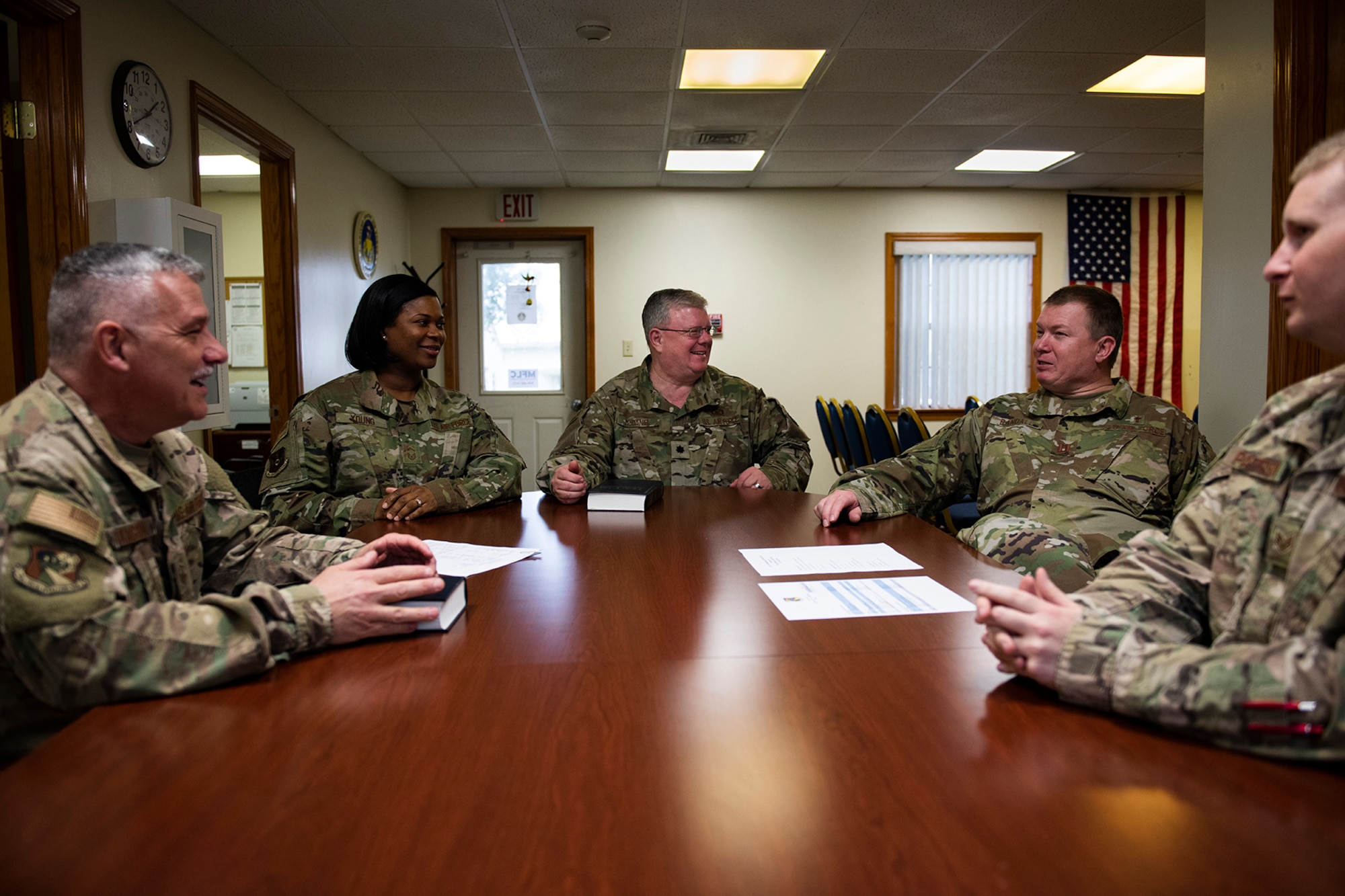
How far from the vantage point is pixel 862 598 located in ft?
4.67

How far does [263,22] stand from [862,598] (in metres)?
3.45

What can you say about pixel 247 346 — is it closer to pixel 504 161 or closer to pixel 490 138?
pixel 504 161

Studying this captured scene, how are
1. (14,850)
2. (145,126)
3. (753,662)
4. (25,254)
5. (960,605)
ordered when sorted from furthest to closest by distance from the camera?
(145,126) < (25,254) < (960,605) < (753,662) < (14,850)

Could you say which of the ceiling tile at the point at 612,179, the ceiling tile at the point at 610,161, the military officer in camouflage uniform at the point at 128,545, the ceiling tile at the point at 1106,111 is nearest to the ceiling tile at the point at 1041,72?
Result: the ceiling tile at the point at 1106,111

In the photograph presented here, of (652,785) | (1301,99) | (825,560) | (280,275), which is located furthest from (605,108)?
(652,785)

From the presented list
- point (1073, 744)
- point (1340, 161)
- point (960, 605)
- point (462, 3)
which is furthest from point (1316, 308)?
point (462, 3)

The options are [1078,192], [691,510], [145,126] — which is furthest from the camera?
[1078,192]

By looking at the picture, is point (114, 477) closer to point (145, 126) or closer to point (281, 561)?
point (281, 561)

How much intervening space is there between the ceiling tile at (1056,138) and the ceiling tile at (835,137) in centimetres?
77

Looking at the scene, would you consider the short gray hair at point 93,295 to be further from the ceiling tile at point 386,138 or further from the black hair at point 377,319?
the ceiling tile at point 386,138

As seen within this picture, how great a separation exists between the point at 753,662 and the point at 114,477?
0.90m

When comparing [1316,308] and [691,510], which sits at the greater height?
[1316,308]

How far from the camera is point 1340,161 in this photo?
891 mm

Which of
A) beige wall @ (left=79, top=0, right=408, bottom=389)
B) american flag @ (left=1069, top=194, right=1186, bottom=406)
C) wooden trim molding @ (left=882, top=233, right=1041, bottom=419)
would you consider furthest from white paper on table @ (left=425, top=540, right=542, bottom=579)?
american flag @ (left=1069, top=194, right=1186, bottom=406)
